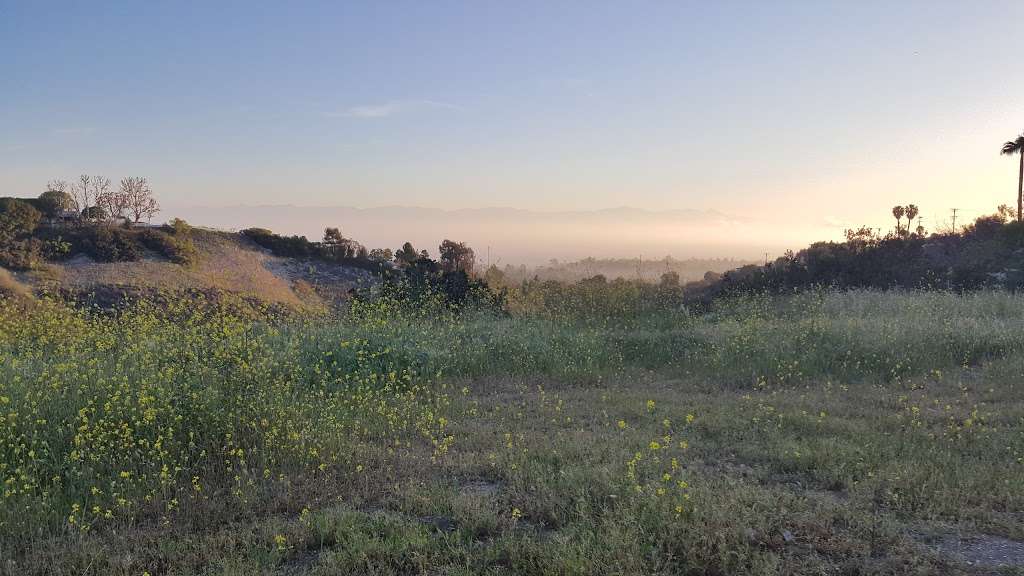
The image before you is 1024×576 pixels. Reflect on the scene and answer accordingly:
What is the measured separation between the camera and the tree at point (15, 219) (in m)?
19.6

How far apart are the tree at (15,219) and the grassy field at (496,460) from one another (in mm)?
11498

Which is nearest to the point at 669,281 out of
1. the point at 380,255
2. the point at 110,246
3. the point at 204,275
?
the point at 380,255

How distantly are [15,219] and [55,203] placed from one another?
271cm

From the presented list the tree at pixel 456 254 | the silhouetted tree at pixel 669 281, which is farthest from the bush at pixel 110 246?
the silhouetted tree at pixel 669 281

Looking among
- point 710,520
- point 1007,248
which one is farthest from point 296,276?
point 1007,248

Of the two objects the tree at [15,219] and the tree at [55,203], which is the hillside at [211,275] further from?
the tree at [55,203]

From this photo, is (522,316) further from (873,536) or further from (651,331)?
(873,536)

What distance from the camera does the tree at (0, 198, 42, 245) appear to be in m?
19.6

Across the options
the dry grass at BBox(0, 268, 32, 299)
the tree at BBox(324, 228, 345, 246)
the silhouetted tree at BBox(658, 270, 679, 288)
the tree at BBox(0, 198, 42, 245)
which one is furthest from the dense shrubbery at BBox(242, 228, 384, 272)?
the silhouetted tree at BBox(658, 270, 679, 288)

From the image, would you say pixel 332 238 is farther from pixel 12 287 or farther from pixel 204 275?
pixel 12 287

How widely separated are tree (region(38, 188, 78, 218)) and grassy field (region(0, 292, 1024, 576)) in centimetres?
1465

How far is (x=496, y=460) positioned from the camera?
6.15 m

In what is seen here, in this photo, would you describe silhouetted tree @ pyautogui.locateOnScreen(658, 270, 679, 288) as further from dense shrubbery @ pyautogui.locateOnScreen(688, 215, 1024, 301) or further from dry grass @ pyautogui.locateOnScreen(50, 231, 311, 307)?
dry grass @ pyautogui.locateOnScreen(50, 231, 311, 307)

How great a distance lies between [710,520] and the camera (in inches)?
177
